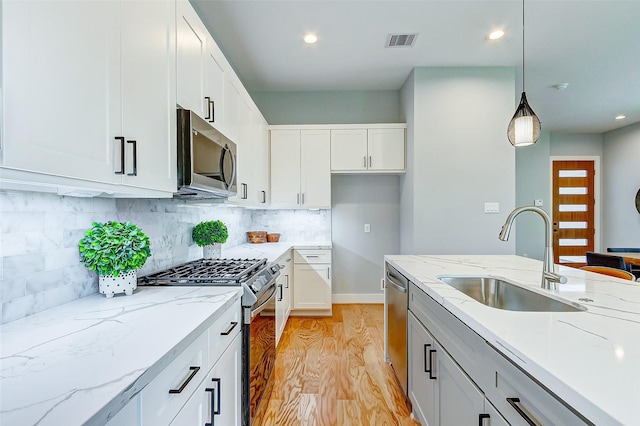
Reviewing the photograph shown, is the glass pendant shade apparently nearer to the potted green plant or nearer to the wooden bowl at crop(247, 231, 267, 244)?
the potted green plant

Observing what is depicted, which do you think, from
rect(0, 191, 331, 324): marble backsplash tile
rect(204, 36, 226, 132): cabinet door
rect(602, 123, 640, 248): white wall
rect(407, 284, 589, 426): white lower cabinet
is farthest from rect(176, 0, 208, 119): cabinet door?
rect(602, 123, 640, 248): white wall

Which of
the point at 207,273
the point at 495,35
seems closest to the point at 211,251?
the point at 207,273

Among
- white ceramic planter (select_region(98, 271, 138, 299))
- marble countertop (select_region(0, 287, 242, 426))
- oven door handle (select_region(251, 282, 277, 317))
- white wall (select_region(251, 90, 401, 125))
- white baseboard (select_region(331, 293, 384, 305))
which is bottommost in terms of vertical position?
white baseboard (select_region(331, 293, 384, 305))

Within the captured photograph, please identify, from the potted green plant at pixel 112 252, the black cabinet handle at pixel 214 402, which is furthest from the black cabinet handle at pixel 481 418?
the potted green plant at pixel 112 252

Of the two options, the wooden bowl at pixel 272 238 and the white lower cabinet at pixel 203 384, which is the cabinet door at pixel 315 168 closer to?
the wooden bowl at pixel 272 238

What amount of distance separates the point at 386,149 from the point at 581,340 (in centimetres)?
321

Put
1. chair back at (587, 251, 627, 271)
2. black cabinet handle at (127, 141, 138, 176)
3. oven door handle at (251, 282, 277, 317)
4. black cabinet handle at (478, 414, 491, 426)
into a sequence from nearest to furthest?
black cabinet handle at (478, 414, 491, 426), black cabinet handle at (127, 141, 138, 176), oven door handle at (251, 282, 277, 317), chair back at (587, 251, 627, 271)

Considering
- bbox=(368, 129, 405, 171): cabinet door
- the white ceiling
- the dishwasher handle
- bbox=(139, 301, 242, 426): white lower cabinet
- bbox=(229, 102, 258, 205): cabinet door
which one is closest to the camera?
bbox=(139, 301, 242, 426): white lower cabinet

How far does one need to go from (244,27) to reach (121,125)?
210cm

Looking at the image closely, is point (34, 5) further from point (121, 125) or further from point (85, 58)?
point (121, 125)

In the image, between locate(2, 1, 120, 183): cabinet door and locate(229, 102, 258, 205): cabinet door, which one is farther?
locate(229, 102, 258, 205): cabinet door

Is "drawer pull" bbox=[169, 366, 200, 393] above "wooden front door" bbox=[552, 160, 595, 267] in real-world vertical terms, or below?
below

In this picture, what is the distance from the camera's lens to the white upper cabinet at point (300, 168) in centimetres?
393

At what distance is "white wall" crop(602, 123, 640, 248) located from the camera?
5.47m
